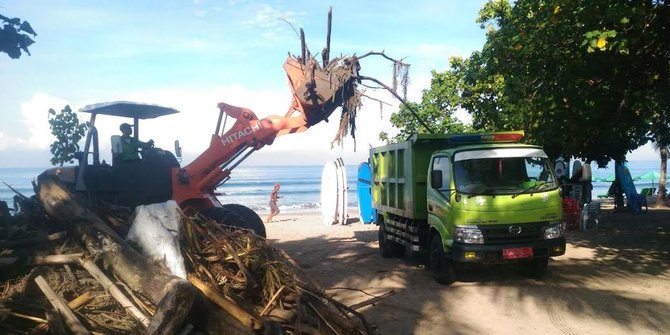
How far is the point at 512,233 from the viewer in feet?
26.9

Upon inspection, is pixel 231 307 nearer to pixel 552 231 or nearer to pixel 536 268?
pixel 552 231

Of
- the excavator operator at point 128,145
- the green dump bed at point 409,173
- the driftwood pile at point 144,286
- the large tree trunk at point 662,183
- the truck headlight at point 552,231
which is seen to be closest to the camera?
the driftwood pile at point 144,286

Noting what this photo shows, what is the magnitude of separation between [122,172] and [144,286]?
4577 millimetres

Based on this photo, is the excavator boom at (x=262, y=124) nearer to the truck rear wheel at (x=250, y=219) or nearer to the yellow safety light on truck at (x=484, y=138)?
the truck rear wheel at (x=250, y=219)

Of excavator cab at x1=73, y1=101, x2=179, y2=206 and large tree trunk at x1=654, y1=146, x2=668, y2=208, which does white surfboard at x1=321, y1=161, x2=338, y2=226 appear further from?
large tree trunk at x1=654, y1=146, x2=668, y2=208

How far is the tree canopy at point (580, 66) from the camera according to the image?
8.95m

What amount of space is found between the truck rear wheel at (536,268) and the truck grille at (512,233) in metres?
0.73

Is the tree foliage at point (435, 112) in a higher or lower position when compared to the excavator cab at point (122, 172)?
higher

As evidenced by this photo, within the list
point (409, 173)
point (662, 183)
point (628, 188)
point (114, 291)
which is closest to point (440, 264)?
point (409, 173)

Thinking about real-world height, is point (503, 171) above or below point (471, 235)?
above

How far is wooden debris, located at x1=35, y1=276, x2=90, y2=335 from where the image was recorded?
13.2 feet

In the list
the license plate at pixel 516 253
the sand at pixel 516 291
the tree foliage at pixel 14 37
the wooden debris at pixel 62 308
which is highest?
the tree foliage at pixel 14 37

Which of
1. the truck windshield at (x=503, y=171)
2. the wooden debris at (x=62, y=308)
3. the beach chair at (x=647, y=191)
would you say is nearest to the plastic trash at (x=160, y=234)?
the wooden debris at (x=62, y=308)

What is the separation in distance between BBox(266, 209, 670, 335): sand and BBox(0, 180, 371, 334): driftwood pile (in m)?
1.40
